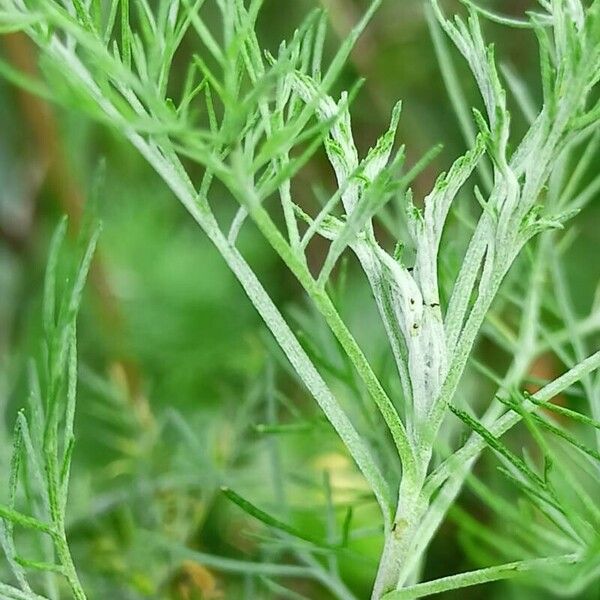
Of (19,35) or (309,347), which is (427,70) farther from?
(309,347)

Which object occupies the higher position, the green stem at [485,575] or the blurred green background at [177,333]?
the green stem at [485,575]

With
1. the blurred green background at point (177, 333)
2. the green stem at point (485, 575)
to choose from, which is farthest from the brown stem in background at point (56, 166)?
the green stem at point (485, 575)

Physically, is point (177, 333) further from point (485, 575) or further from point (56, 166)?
point (485, 575)

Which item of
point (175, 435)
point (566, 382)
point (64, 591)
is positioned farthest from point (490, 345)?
point (566, 382)

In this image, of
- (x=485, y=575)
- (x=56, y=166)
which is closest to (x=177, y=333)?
(x=56, y=166)

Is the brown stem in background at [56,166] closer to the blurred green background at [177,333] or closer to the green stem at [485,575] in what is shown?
the blurred green background at [177,333]

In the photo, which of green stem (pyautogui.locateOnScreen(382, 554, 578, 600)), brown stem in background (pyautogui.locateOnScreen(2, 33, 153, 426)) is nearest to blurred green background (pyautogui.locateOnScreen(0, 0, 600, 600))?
brown stem in background (pyautogui.locateOnScreen(2, 33, 153, 426))

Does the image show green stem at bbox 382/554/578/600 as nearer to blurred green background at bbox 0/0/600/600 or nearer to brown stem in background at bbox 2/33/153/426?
blurred green background at bbox 0/0/600/600

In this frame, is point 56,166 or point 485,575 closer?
point 485,575
